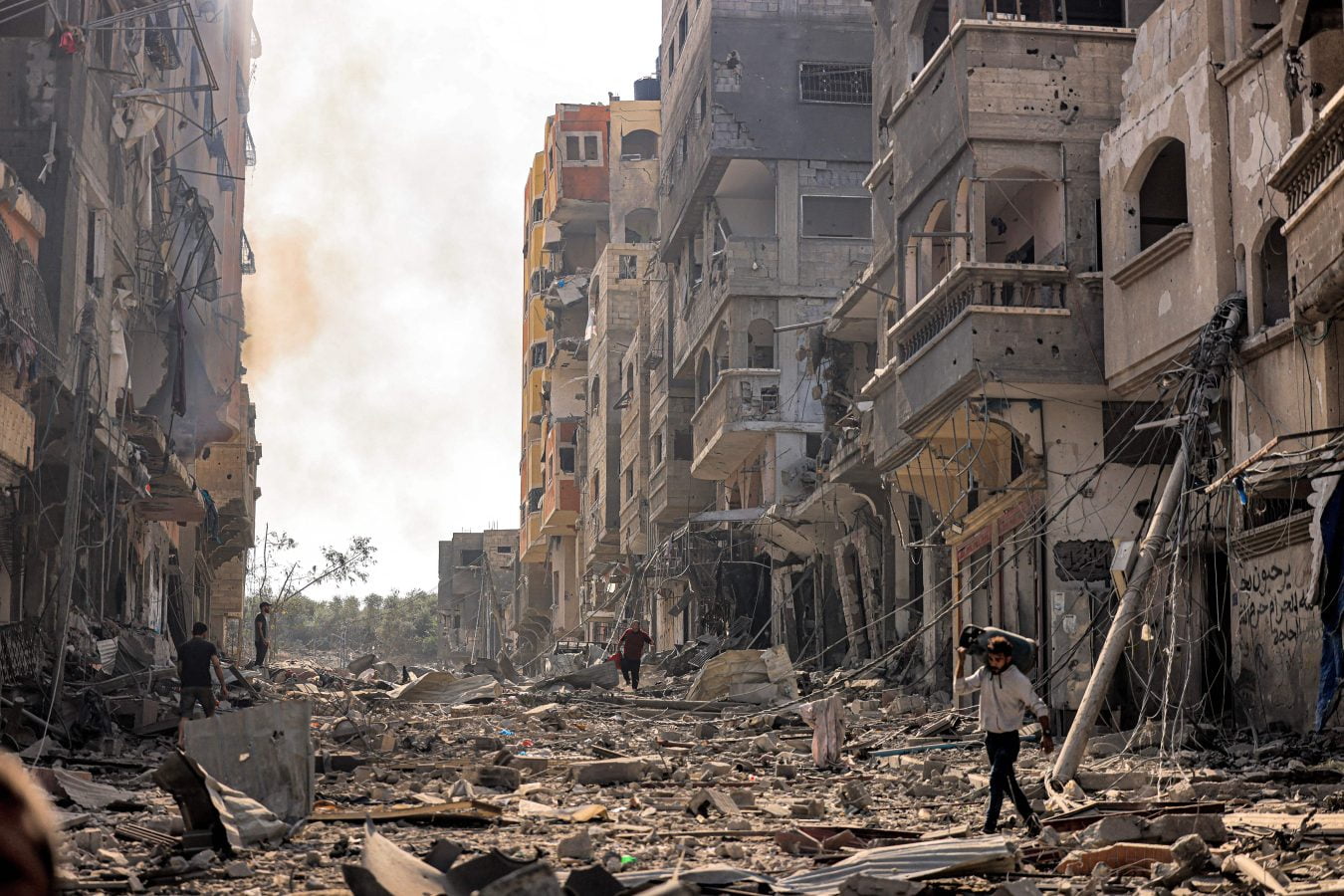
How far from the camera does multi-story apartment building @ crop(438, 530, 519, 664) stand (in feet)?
327

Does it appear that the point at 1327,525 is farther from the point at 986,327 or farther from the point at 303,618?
the point at 303,618

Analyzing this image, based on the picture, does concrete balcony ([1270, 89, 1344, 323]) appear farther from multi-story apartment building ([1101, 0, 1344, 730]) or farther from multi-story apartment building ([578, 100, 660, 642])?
multi-story apartment building ([578, 100, 660, 642])

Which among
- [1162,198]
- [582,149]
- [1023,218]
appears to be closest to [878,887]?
[1162,198]

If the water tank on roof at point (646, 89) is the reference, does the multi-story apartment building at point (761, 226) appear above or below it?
below

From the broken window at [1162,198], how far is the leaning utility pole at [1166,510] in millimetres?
3303

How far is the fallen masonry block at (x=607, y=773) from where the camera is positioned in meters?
14.5

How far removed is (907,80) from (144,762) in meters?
14.4

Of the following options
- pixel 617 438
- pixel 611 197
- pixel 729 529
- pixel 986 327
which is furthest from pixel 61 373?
pixel 611 197

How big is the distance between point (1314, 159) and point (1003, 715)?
527 centimetres

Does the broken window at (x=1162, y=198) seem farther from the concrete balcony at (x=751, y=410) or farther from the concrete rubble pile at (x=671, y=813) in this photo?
the concrete balcony at (x=751, y=410)

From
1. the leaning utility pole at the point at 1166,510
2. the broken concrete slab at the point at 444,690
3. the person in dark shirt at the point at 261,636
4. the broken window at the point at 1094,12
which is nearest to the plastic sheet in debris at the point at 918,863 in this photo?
the leaning utility pole at the point at 1166,510

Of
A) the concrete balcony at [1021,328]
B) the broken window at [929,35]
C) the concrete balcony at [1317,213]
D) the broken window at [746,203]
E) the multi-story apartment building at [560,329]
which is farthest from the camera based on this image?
the multi-story apartment building at [560,329]

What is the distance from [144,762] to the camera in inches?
622

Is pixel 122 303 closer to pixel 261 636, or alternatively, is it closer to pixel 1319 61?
pixel 261 636
